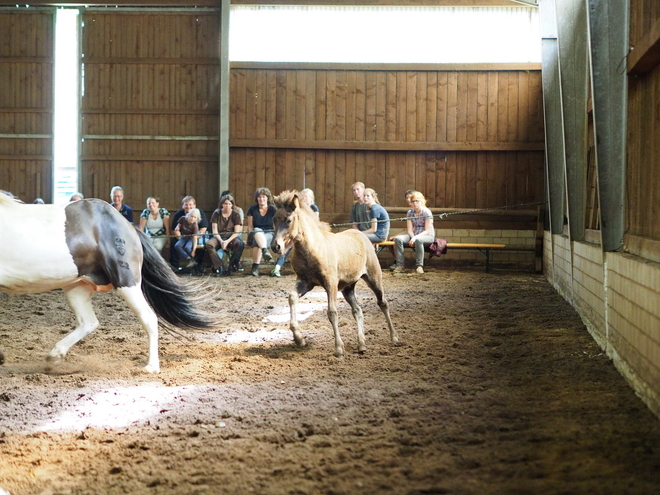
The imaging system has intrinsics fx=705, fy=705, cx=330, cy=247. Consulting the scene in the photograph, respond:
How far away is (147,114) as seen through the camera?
556 inches

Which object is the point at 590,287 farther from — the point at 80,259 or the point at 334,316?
the point at 80,259

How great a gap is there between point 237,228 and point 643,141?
758 cm

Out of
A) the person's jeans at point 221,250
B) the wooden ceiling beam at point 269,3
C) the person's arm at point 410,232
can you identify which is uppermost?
the wooden ceiling beam at point 269,3

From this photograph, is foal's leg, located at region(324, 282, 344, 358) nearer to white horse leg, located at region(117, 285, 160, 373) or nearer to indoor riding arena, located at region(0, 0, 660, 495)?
indoor riding arena, located at region(0, 0, 660, 495)

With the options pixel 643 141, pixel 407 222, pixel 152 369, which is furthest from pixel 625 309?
pixel 407 222

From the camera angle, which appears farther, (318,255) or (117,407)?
(318,255)

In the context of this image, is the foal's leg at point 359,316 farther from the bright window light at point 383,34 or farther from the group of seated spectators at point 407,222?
the bright window light at point 383,34

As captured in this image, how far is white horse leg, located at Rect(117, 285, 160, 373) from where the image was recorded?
16.5 feet

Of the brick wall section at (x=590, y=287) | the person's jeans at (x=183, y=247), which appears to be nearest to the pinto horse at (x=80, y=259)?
the brick wall section at (x=590, y=287)

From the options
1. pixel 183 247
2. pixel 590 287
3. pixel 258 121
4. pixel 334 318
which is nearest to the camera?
pixel 334 318

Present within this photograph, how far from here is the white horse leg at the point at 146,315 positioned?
5.04m

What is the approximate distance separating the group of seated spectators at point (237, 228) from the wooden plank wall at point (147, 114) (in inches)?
65.1

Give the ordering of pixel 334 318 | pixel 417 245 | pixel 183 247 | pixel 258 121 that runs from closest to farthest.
→ pixel 334 318, pixel 183 247, pixel 417 245, pixel 258 121

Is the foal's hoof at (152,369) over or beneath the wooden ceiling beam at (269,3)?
beneath
